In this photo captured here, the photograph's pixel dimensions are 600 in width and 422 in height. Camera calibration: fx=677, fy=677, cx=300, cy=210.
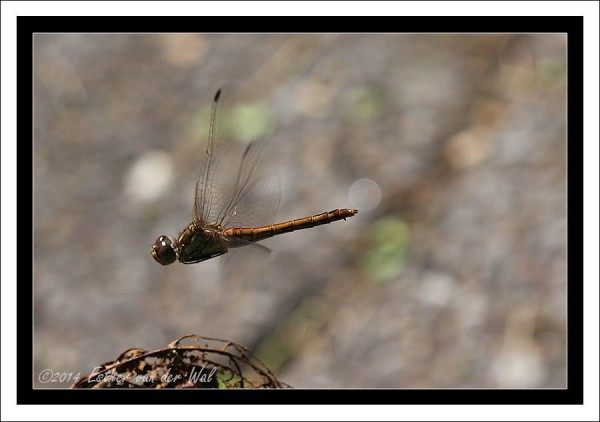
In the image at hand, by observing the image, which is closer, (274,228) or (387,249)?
Result: (274,228)

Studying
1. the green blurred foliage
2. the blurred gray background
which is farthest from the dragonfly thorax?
the green blurred foliage

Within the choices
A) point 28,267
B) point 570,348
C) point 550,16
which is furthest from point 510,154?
point 28,267

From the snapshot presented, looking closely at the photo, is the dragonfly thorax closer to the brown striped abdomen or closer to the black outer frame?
the brown striped abdomen

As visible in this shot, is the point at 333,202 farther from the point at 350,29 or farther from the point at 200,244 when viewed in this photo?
the point at 200,244

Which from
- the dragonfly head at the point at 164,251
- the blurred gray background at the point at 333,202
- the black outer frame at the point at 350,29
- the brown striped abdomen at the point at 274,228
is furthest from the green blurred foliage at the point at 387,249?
the dragonfly head at the point at 164,251

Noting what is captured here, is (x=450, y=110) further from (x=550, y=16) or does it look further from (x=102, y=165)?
(x=102, y=165)

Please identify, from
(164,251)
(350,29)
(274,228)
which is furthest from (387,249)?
A: (164,251)

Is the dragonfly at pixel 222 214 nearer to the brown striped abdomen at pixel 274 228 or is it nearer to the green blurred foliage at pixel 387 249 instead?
the brown striped abdomen at pixel 274 228
